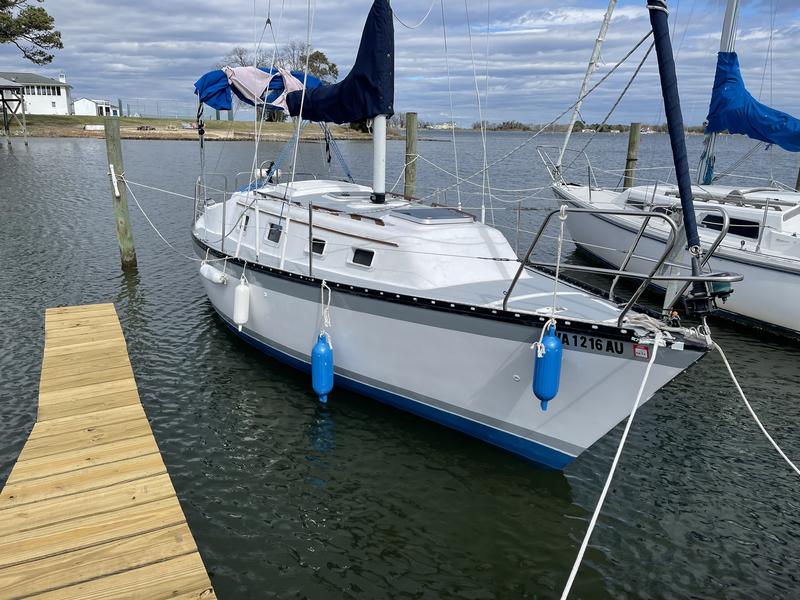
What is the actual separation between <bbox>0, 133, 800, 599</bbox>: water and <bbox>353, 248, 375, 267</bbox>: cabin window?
7.01 ft

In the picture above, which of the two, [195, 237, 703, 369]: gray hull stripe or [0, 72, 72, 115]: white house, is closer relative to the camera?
[195, 237, 703, 369]: gray hull stripe

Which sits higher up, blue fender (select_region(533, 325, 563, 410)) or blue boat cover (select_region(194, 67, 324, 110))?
blue boat cover (select_region(194, 67, 324, 110))

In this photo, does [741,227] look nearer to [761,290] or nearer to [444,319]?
[761,290]

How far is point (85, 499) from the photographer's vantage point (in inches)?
235

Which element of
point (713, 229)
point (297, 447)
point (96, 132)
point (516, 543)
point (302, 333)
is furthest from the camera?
point (96, 132)

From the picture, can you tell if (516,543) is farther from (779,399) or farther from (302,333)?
(779,399)

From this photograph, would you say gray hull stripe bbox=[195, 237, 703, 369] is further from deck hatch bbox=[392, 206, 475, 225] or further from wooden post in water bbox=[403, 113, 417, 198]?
wooden post in water bbox=[403, 113, 417, 198]

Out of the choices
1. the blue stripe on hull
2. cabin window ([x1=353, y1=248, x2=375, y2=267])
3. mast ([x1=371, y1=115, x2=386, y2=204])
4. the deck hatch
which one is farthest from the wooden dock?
mast ([x1=371, y1=115, x2=386, y2=204])

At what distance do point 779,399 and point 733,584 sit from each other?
5411 mm

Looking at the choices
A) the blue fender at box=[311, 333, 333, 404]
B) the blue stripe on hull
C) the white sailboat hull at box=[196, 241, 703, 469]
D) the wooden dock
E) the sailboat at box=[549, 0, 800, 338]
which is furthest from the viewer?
the sailboat at box=[549, 0, 800, 338]

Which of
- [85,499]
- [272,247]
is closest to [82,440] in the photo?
[85,499]

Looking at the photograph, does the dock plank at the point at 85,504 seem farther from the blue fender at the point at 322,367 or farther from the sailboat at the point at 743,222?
the sailboat at the point at 743,222

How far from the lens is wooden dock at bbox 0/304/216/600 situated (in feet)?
16.2

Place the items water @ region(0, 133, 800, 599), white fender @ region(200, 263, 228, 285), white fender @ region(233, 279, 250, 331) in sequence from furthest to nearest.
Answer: white fender @ region(200, 263, 228, 285) → white fender @ region(233, 279, 250, 331) → water @ region(0, 133, 800, 599)
